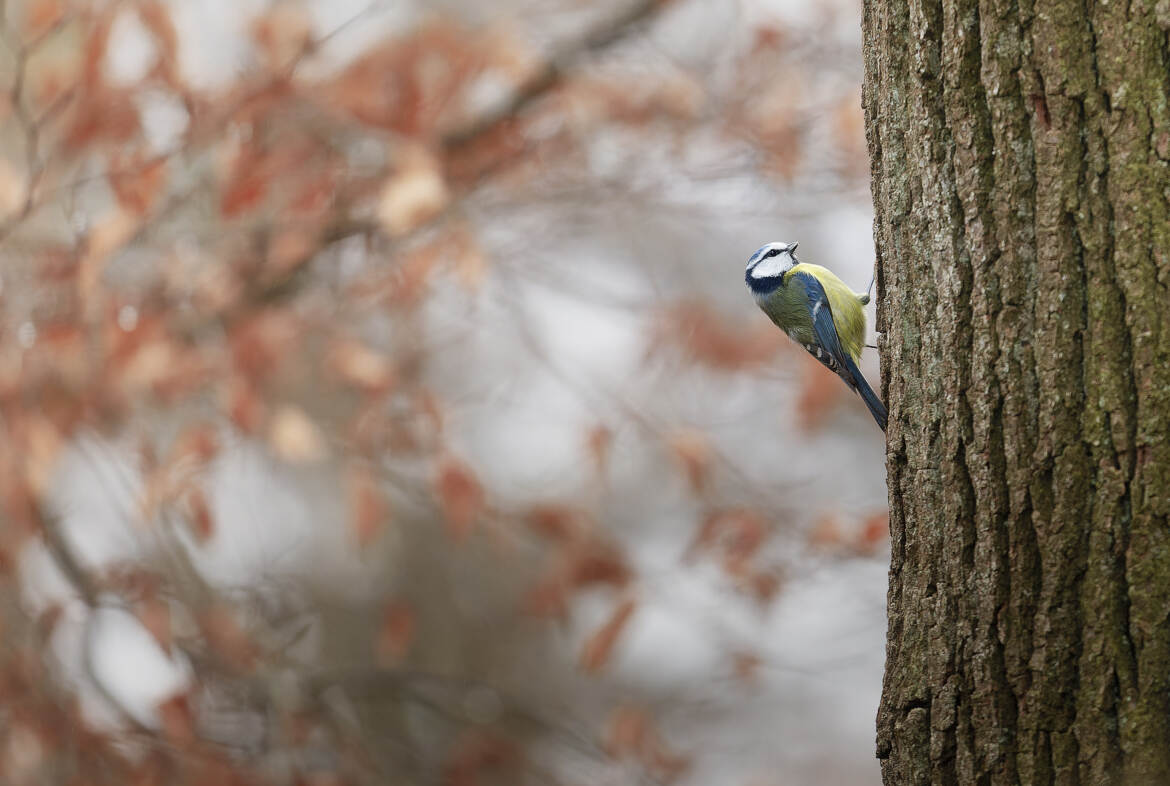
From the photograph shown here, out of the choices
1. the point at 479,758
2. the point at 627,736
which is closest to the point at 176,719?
the point at 479,758

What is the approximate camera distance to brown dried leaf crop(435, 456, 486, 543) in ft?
14.9

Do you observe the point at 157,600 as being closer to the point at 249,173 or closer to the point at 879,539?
the point at 249,173

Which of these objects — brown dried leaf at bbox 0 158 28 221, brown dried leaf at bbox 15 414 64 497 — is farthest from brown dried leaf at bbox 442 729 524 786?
brown dried leaf at bbox 0 158 28 221

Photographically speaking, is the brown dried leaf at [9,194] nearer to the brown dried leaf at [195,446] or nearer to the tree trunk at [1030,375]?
the brown dried leaf at [195,446]

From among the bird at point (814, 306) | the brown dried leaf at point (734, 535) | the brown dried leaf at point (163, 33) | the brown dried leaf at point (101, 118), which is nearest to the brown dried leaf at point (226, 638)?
the brown dried leaf at point (101, 118)

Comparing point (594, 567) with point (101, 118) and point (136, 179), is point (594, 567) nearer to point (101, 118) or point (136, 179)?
point (136, 179)

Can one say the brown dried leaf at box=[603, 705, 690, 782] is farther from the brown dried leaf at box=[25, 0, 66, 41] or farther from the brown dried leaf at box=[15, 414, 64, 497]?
the brown dried leaf at box=[25, 0, 66, 41]

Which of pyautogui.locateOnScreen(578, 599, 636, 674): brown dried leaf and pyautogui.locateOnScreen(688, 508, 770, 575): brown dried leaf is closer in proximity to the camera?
pyautogui.locateOnScreen(578, 599, 636, 674): brown dried leaf

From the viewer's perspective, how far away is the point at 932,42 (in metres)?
1.81

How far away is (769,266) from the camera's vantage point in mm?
3588

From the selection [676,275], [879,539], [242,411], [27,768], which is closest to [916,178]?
[879,539]

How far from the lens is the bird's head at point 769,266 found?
11.6ft

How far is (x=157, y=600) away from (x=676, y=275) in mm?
4876

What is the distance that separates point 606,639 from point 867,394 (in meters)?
2.04
